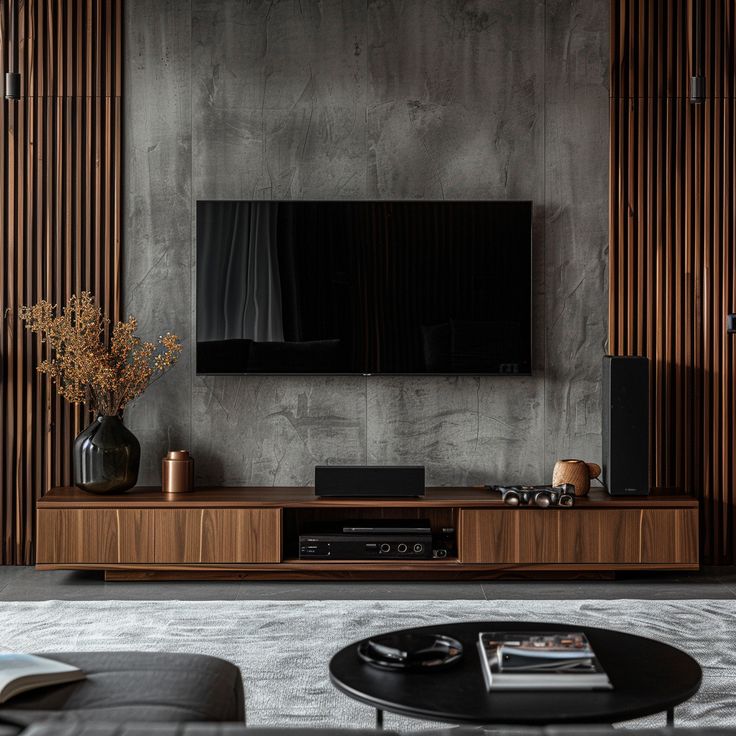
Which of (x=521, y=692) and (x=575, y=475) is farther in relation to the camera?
(x=575, y=475)

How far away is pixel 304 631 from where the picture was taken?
10.8 feet

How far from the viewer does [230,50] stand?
15.0ft

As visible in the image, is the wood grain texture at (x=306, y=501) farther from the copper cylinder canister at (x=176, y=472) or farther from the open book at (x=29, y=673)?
the open book at (x=29, y=673)

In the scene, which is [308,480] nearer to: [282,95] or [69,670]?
[282,95]

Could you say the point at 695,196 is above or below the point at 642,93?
below

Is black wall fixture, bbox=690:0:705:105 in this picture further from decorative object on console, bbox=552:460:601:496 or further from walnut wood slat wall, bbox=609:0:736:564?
decorative object on console, bbox=552:460:601:496

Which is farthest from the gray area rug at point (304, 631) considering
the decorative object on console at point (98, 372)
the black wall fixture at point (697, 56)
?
the black wall fixture at point (697, 56)

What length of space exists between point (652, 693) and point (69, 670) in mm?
1138

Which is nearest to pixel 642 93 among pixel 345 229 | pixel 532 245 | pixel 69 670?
pixel 532 245

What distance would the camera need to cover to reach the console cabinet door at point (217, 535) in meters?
4.12

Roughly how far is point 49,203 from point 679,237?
3.06 metres

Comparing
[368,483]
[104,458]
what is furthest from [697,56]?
[104,458]

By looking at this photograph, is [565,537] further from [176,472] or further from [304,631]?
[176,472]

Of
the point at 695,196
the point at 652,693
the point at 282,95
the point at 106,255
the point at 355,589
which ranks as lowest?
the point at 355,589
